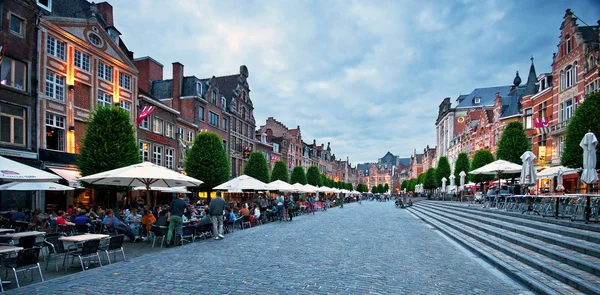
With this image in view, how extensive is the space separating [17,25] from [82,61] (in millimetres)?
4732

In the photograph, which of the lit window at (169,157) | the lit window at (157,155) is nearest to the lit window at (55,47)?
the lit window at (157,155)

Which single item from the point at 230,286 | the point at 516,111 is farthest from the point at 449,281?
the point at 516,111

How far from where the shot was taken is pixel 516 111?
44219 mm

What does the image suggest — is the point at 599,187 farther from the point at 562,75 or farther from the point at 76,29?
the point at 76,29

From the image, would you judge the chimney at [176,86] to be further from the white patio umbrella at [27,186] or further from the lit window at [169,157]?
the white patio umbrella at [27,186]

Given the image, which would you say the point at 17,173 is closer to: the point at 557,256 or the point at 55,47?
the point at 557,256

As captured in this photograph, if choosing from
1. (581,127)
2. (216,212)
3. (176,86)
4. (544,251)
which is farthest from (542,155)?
(176,86)

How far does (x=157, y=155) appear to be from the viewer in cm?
3225

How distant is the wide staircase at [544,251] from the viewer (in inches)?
265

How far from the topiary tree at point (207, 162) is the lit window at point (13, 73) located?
40.1 feet

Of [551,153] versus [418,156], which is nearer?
[551,153]

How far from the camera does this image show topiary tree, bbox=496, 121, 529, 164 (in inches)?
1217

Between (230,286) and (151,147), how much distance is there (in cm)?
2682

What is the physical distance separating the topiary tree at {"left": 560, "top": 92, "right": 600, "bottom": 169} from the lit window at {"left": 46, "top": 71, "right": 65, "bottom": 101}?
30.0m
